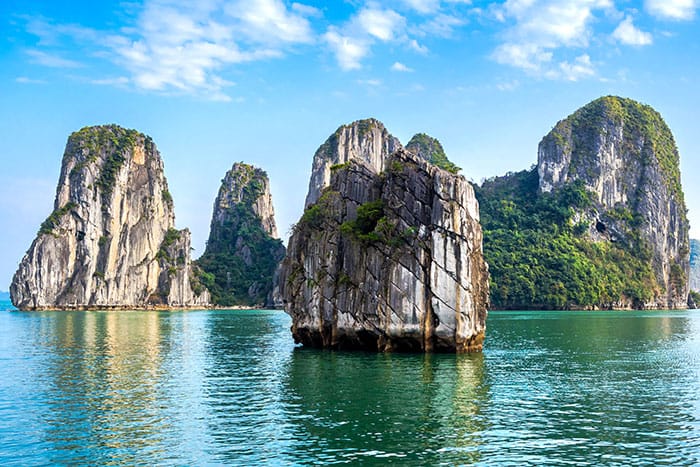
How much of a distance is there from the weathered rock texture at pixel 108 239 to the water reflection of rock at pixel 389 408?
405 ft

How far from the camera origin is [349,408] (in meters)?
25.4

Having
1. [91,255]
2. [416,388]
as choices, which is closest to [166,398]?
[416,388]

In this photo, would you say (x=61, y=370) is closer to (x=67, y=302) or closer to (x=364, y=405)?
(x=364, y=405)

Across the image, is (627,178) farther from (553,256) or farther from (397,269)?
(397,269)

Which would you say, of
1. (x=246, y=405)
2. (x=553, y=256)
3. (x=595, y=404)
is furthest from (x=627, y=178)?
(x=246, y=405)

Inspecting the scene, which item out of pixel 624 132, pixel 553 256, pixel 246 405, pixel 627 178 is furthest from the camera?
pixel 624 132

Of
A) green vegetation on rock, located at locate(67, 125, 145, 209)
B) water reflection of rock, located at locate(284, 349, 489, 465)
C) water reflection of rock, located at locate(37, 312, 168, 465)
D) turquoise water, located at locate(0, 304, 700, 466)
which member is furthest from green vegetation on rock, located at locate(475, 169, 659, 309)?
water reflection of rock, located at locate(284, 349, 489, 465)

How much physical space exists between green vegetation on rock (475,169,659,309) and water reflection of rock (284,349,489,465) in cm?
10697

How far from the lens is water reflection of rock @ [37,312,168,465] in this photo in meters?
19.6

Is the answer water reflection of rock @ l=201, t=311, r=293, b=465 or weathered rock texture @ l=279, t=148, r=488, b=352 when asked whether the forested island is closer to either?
weathered rock texture @ l=279, t=148, r=488, b=352

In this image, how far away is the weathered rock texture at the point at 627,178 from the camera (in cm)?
17462

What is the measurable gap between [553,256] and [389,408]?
137072mm

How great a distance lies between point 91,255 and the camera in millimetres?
152375

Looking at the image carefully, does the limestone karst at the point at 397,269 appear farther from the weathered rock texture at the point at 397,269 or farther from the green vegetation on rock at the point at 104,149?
the green vegetation on rock at the point at 104,149
